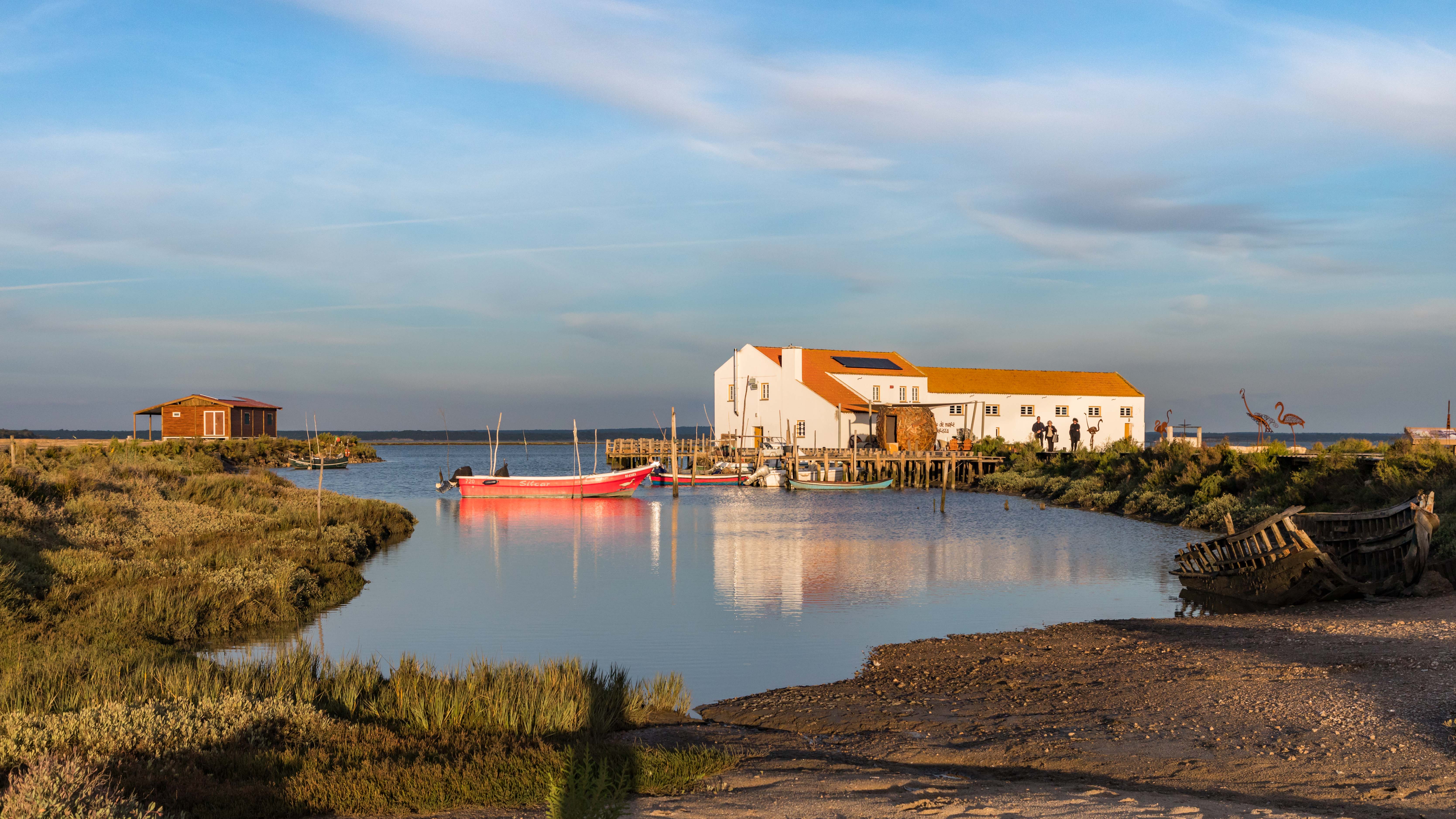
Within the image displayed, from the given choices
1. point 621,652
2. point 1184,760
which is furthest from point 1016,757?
point 621,652

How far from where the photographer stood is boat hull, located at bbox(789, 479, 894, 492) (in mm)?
54781

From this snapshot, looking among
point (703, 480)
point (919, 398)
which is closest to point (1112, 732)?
point (703, 480)

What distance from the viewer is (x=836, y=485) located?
54844 millimetres

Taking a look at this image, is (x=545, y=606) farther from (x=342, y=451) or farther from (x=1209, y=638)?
(x=342, y=451)

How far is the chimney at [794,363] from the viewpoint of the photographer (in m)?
63.2

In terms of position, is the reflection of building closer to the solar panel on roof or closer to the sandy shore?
the sandy shore

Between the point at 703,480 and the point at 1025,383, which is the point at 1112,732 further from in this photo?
the point at 1025,383

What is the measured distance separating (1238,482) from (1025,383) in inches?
1247

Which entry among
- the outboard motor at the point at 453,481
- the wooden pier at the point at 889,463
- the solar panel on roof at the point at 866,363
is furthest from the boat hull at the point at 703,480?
the solar panel on roof at the point at 866,363

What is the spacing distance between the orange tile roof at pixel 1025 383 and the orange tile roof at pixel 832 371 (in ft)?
5.59

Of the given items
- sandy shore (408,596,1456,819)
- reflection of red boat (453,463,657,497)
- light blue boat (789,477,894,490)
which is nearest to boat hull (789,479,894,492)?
light blue boat (789,477,894,490)

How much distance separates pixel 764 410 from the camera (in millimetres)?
66000

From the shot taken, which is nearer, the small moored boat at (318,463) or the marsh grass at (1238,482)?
the marsh grass at (1238,482)

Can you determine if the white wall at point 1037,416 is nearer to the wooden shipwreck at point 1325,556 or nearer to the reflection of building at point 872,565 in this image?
the reflection of building at point 872,565
